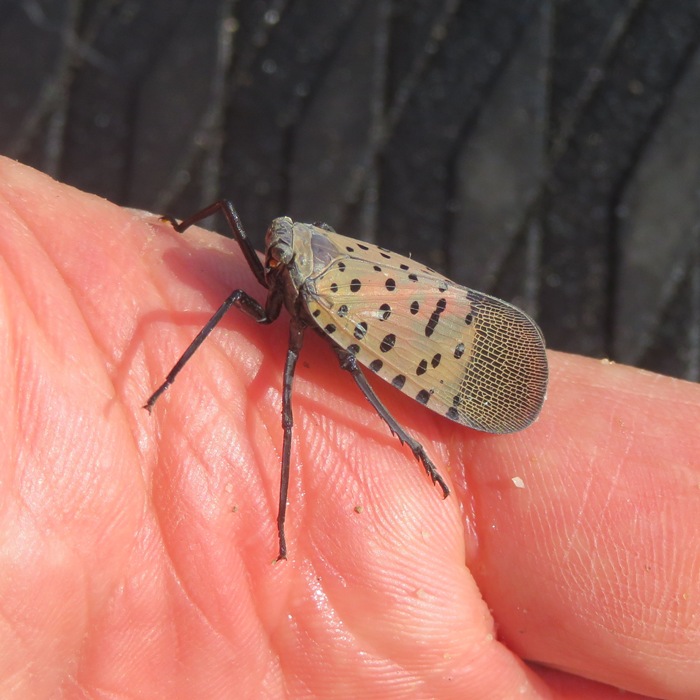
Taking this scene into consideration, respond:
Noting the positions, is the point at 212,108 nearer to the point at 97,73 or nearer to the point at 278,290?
the point at 97,73

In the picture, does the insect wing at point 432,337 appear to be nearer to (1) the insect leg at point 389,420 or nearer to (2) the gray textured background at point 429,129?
(1) the insect leg at point 389,420

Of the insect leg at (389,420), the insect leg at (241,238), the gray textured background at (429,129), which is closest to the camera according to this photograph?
the insect leg at (389,420)

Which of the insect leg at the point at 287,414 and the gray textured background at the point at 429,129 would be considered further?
the gray textured background at the point at 429,129

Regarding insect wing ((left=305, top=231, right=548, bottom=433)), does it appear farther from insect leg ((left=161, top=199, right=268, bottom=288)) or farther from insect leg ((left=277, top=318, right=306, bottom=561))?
insect leg ((left=161, top=199, right=268, bottom=288))

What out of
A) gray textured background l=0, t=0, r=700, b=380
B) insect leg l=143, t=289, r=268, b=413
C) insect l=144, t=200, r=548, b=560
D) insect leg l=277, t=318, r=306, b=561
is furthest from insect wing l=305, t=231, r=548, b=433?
gray textured background l=0, t=0, r=700, b=380

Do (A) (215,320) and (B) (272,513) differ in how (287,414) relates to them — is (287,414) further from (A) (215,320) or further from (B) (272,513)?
(A) (215,320)

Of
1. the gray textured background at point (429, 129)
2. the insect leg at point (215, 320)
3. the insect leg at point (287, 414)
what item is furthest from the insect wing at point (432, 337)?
the gray textured background at point (429, 129)

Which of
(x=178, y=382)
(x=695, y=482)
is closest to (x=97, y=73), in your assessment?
(x=178, y=382)
